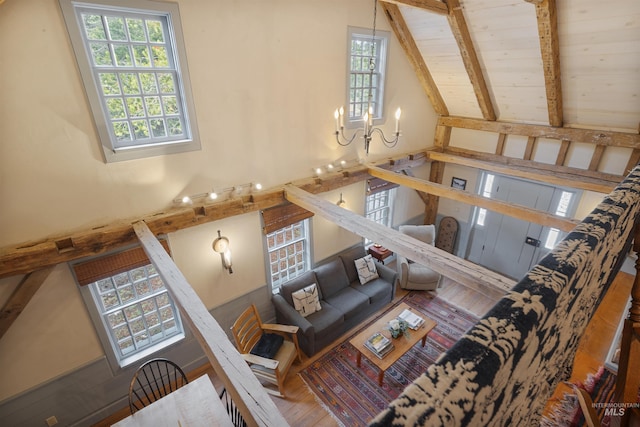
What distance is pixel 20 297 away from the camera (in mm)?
3189

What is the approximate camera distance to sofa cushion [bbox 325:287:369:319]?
5389mm

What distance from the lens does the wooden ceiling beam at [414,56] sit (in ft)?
17.7

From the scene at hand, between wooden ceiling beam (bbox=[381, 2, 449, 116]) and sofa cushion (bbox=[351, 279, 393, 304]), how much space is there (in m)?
4.26

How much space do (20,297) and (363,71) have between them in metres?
5.79

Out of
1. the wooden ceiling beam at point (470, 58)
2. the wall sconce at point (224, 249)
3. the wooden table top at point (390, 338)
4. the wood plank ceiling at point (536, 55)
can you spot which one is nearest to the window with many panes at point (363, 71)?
the wood plank ceiling at point (536, 55)

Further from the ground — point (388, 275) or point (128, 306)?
point (128, 306)

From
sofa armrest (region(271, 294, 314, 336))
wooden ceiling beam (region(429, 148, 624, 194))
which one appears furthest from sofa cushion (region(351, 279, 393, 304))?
wooden ceiling beam (region(429, 148, 624, 194))

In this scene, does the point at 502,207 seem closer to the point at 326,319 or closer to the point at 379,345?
the point at 379,345

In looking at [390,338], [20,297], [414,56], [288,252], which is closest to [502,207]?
[390,338]

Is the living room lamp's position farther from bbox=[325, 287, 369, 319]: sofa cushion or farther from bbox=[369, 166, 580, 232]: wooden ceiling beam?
bbox=[325, 287, 369, 319]: sofa cushion

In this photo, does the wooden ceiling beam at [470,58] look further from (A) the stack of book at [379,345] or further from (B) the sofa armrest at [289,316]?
(B) the sofa armrest at [289,316]

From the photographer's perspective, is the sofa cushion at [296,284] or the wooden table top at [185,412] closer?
the wooden table top at [185,412]

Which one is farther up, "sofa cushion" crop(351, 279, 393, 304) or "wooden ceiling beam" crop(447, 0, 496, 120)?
"wooden ceiling beam" crop(447, 0, 496, 120)

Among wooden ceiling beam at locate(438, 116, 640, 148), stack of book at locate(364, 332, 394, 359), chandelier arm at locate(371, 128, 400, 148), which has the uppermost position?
wooden ceiling beam at locate(438, 116, 640, 148)
